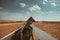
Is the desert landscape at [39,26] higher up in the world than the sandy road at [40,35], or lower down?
higher up

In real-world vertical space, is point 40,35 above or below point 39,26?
below

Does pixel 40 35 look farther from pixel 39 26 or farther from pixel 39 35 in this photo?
pixel 39 26

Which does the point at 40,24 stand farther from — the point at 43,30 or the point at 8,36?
the point at 8,36

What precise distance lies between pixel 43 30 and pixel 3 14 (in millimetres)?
755

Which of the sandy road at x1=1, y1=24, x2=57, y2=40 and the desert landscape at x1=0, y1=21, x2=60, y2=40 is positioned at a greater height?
the desert landscape at x1=0, y1=21, x2=60, y2=40

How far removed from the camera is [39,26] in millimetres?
3186

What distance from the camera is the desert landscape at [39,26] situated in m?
3.16

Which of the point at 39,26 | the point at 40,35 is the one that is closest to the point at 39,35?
the point at 40,35

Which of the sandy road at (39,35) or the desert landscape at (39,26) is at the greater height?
the desert landscape at (39,26)

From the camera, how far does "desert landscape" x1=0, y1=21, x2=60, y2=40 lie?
10.4ft

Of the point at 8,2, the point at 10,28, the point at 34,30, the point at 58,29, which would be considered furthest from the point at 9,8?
the point at 58,29

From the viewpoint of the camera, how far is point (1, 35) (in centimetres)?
318

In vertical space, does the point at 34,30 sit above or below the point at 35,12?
below

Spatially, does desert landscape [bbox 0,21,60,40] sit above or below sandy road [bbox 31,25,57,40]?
above
